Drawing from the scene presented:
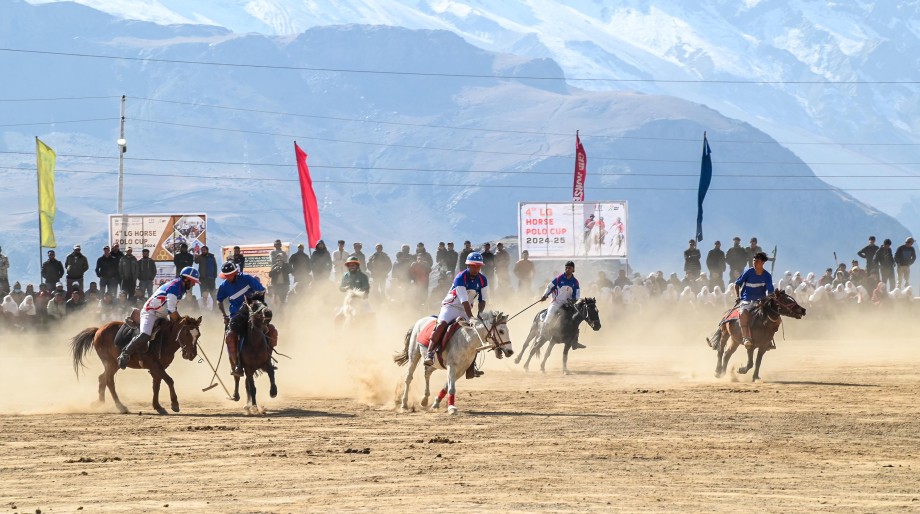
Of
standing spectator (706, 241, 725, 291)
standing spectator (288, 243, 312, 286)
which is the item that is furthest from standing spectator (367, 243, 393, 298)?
standing spectator (706, 241, 725, 291)

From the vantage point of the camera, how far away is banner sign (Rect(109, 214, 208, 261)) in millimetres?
44000

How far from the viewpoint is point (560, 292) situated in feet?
101

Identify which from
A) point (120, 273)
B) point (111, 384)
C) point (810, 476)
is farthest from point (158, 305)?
point (120, 273)

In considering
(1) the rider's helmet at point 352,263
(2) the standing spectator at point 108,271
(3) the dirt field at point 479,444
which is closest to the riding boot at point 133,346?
(3) the dirt field at point 479,444

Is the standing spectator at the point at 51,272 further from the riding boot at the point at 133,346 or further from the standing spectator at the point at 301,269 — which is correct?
the riding boot at the point at 133,346

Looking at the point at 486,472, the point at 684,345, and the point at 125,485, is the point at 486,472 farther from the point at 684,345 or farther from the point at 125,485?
the point at 684,345

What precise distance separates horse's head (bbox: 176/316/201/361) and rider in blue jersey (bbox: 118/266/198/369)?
24 centimetres

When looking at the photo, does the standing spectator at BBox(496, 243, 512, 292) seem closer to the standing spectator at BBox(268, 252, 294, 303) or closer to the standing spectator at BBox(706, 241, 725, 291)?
the standing spectator at BBox(706, 241, 725, 291)

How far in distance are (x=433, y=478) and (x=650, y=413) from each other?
7.36 meters

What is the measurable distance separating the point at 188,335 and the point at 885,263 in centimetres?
2854

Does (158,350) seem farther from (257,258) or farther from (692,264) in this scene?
(692,264)

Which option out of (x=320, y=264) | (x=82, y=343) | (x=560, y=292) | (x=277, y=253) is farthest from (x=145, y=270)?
(x=82, y=343)

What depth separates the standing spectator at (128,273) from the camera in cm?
3956

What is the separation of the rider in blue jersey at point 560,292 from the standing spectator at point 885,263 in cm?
1764
